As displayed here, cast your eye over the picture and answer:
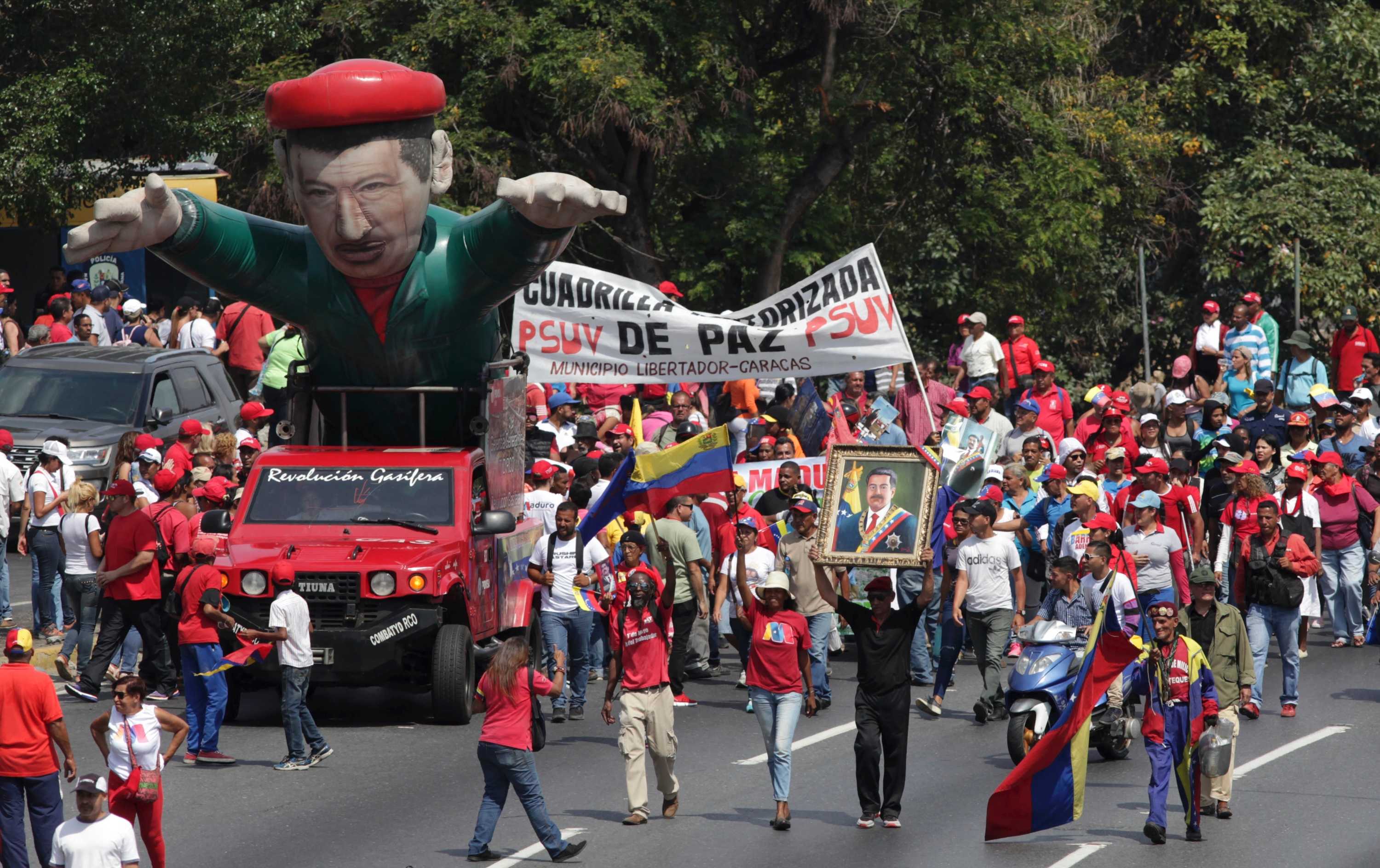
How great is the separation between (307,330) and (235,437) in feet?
13.7

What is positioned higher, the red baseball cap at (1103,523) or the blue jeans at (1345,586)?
the red baseball cap at (1103,523)

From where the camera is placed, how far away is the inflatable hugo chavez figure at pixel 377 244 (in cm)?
1514

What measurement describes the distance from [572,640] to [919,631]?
318 cm

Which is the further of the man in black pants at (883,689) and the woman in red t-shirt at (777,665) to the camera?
the woman in red t-shirt at (777,665)

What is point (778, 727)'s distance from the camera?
42.2ft

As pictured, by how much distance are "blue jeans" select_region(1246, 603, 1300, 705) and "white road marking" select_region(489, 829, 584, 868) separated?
6.26 m

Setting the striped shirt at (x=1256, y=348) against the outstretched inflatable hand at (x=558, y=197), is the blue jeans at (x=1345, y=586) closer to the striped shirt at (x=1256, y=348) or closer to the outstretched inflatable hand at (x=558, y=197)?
the striped shirt at (x=1256, y=348)

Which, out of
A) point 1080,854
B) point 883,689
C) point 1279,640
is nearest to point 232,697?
point 883,689

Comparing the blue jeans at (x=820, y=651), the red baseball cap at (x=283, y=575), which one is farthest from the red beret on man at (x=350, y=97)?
the blue jeans at (x=820, y=651)

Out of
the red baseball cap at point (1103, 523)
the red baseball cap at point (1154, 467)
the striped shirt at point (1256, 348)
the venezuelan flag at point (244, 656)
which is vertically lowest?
the venezuelan flag at point (244, 656)

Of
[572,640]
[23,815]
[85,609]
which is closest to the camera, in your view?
[23,815]

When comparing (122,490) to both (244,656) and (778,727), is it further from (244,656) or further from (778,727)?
(778,727)

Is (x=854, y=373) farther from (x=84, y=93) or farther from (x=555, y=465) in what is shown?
(x=84, y=93)

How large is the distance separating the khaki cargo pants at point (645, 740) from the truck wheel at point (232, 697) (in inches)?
153
